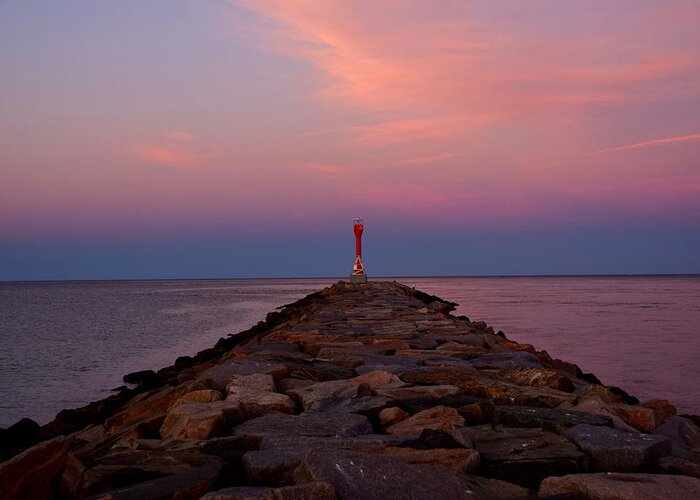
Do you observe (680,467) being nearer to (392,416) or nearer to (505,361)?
(392,416)

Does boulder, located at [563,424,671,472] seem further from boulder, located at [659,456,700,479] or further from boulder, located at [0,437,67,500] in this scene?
boulder, located at [0,437,67,500]

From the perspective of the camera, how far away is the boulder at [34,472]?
1.94 m

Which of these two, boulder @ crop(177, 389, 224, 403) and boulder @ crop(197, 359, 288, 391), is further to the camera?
boulder @ crop(197, 359, 288, 391)

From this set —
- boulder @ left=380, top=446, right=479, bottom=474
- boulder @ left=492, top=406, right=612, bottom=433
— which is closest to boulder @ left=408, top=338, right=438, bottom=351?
boulder @ left=492, top=406, right=612, bottom=433

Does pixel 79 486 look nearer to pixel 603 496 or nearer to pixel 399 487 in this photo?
pixel 399 487

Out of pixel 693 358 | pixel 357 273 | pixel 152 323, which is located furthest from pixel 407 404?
pixel 357 273

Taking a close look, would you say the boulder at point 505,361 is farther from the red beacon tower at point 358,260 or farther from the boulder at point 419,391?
the red beacon tower at point 358,260

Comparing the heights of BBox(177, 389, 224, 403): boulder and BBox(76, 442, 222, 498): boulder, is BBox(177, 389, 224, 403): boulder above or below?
above

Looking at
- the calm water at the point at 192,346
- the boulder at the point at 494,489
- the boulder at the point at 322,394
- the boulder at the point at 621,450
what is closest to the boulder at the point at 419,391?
the boulder at the point at 322,394

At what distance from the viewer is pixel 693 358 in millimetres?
9625

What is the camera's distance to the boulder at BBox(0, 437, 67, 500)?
1.94m

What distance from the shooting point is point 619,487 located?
74.9 inches

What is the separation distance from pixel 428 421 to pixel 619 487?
0.96 metres

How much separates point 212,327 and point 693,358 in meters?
11.6
